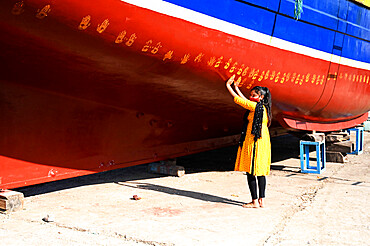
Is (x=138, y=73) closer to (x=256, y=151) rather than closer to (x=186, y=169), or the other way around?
(x=256, y=151)

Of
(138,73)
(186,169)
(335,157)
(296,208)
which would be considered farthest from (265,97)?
(335,157)

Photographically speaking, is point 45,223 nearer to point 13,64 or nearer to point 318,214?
point 13,64

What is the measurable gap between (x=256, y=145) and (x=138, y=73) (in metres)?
1.27

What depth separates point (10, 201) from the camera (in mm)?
3609

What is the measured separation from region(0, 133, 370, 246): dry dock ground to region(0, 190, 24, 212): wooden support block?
0.07m

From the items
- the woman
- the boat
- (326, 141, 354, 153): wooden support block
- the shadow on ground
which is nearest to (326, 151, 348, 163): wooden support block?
(326, 141, 354, 153): wooden support block

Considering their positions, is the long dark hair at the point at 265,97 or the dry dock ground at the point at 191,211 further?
the long dark hair at the point at 265,97

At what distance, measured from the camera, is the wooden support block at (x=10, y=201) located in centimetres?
359

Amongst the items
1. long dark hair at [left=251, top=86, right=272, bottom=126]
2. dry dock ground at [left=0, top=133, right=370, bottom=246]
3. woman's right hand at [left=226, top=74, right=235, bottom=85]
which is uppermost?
woman's right hand at [left=226, top=74, right=235, bottom=85]

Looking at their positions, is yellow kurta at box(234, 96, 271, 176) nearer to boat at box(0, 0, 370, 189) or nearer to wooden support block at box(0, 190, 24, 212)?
boat at box(0, 0, 370, 189)

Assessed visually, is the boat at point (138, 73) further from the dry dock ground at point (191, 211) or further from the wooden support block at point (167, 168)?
the dry dock ground at point (191, 211)

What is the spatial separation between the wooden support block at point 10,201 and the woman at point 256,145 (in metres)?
1.97

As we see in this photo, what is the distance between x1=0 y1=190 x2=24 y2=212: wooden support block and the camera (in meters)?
3.59

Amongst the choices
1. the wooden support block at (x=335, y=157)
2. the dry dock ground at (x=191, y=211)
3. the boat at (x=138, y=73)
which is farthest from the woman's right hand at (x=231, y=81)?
the wooden support block at (x=335, y=157)
